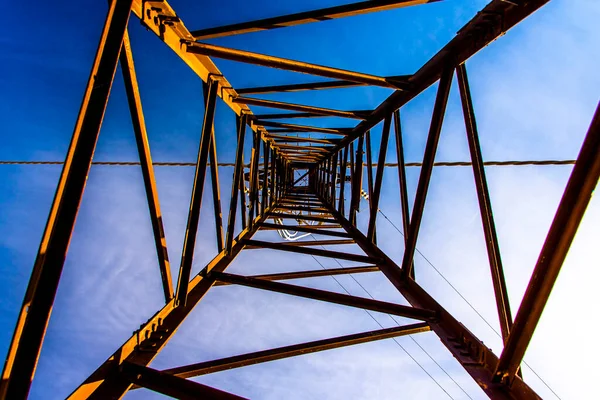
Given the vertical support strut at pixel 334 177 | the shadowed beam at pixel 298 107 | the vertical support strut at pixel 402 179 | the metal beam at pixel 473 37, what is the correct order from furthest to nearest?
the vertical support strut at pixel 334 177, the shadowed beam at pixel 298 107, the vertical support strut at pixel 402 179, the metal beam at pixel 473 37

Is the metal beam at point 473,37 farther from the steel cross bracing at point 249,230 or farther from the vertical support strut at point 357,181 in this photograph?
the vertical support strut at point 357,181

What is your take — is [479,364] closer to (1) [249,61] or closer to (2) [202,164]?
(2) [202,164]

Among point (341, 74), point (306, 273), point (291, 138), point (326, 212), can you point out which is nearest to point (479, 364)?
point (306, 273)

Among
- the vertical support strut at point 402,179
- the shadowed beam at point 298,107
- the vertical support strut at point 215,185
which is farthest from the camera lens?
the shadowed beam at point 298,107

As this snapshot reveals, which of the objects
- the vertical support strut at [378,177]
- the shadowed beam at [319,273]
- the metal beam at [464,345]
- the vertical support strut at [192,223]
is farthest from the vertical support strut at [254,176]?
the metal beam at [464,345]

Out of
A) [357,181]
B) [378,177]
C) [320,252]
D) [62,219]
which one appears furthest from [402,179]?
[62,219]

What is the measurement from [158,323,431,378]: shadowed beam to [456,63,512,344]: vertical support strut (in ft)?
2.71

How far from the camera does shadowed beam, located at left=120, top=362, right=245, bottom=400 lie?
2.35 m

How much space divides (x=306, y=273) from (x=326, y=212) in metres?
3.91

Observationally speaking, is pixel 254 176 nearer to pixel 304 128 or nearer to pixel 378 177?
Result: pixel 304 128

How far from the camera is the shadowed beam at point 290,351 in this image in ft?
10.3

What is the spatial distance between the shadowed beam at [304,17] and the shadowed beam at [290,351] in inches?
132

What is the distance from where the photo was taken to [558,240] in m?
2.03

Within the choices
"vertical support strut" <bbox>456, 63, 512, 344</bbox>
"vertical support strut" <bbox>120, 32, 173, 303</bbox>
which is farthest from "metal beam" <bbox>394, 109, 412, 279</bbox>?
"vertical support strut" <bbox>120, 32, 173, 303</bbox>
